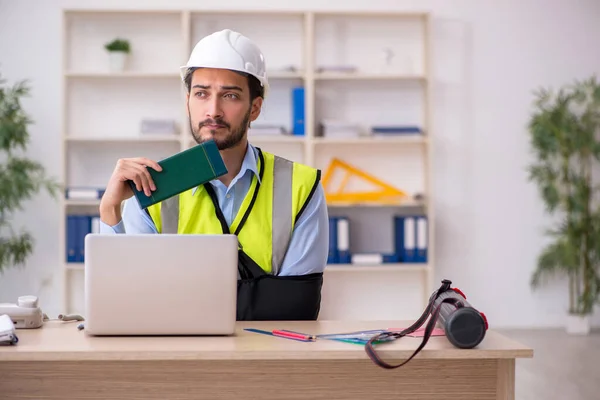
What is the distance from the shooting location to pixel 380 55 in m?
5.70

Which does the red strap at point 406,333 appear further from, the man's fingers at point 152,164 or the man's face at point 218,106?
the man's face at point 218,106

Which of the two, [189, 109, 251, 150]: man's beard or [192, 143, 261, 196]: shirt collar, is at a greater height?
[189, 109, 251, 150]: man's beard

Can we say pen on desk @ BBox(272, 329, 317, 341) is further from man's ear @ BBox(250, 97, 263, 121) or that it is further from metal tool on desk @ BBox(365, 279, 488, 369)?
man's ear @ BBox(250, 97, 263, 121)

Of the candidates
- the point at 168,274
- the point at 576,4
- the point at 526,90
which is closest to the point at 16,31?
the point at 526,90

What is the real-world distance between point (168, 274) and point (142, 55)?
4.15 meters

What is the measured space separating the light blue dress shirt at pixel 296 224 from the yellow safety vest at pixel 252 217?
0.02 m

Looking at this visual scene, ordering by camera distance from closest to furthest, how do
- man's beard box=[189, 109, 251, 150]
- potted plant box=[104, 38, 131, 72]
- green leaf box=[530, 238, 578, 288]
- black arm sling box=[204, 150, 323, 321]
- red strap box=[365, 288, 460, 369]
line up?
red strap box=[365, 288, 460, 369], black arm sling box=[204, 150, 323, 321], man's beard box=[189, 109, 251, 150], potted plant box=[104, 38, 131, 72], green leaf box=[530, 238, 578, 288]

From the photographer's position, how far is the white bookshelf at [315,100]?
5.56m

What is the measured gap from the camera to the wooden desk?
1.68 meters

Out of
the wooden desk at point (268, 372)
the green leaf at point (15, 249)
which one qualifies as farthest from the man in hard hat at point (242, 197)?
the green leaf at point (15, 249)

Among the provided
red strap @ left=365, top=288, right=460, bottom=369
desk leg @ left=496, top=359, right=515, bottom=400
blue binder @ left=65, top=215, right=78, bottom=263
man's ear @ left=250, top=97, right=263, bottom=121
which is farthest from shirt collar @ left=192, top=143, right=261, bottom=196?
blue binder @ left=65, top=215, right=78, bottom=263

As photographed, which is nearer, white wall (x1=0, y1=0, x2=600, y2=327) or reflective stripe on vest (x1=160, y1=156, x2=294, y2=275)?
reflective stripe on vest (x1=160, y1=156, x2=294, y2=275)

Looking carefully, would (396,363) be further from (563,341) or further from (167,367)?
(563,341)

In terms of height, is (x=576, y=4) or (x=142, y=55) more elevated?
(x=576, y=4)
